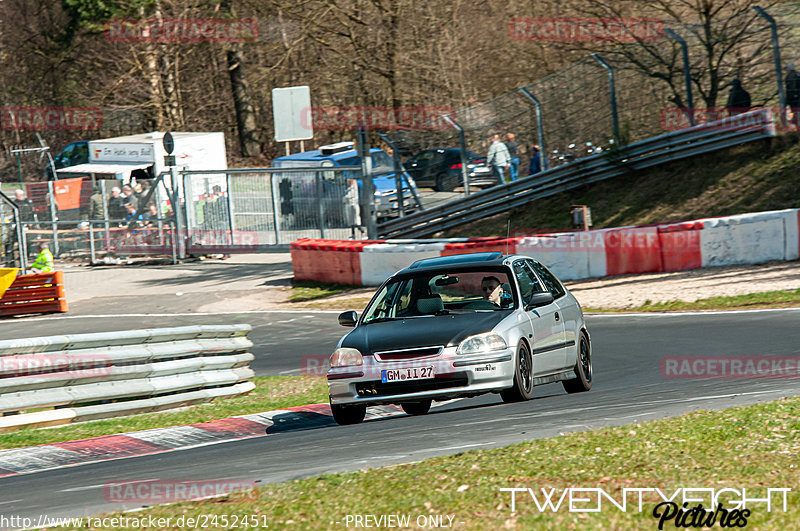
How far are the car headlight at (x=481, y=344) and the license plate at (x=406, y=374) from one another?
33 cm

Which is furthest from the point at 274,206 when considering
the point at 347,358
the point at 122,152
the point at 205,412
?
the point at 347,358

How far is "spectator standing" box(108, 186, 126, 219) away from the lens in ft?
100

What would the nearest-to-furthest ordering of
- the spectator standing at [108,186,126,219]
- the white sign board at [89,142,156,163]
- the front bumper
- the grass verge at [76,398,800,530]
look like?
the grass verge at [76,398,800,530]
the front bumper
the spectator standing at [108,186,126,219]
the white sign board at [89,142,156,163]

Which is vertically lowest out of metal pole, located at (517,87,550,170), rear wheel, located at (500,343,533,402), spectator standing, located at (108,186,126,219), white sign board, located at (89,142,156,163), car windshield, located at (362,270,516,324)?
rear wheel, located at (500,343,533,402)

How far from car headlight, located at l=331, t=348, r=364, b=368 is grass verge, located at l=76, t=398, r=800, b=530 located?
2570mm

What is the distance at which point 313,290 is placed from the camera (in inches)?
930

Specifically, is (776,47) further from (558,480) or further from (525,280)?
(558,480)

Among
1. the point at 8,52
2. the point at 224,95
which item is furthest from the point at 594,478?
the point at 8,52

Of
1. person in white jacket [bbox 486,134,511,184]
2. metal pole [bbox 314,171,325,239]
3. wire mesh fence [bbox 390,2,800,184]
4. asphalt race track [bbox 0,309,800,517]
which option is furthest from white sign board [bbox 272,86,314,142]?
asphalt race track [bbox 0,309,800,517]

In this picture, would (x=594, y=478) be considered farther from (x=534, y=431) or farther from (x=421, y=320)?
(x=421, y=320)

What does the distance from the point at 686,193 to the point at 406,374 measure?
17263 millimetres

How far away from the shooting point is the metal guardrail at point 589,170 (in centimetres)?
2425

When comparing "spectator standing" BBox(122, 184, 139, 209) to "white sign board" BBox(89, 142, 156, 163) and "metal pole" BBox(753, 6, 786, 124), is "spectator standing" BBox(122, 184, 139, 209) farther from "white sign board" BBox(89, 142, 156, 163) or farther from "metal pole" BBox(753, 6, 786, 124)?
"metal pole" BBox(753, 6, 786, 124)

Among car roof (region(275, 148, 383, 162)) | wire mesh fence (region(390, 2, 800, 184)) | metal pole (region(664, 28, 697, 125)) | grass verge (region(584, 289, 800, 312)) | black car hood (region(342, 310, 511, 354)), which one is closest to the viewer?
black car hood (region(342, 310, 511, 354))
